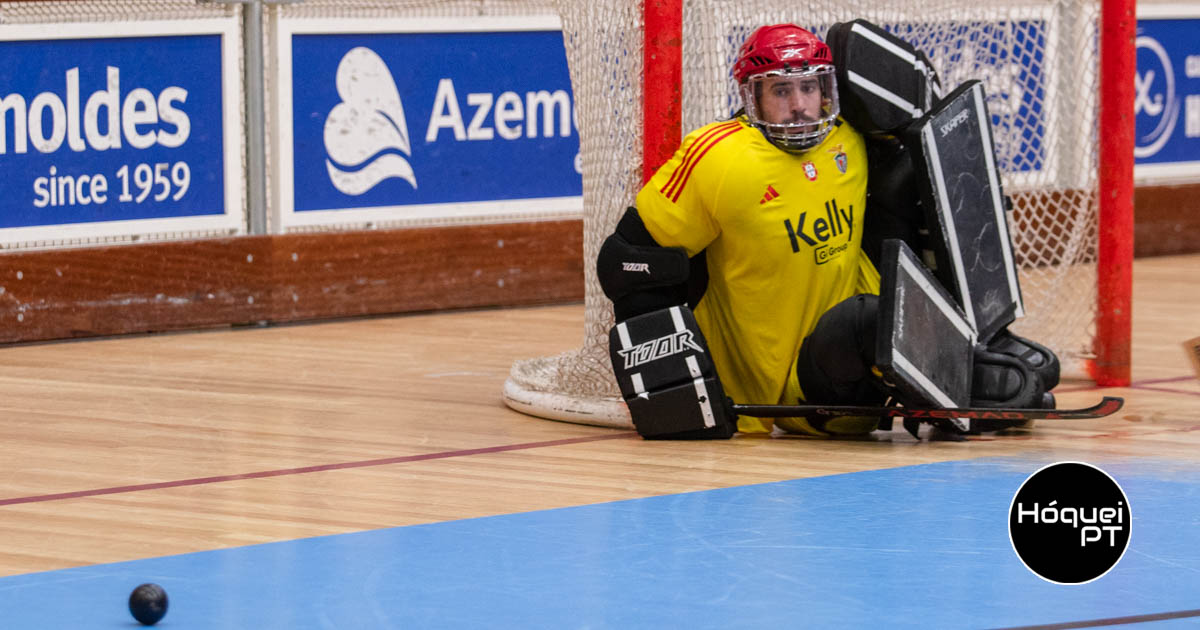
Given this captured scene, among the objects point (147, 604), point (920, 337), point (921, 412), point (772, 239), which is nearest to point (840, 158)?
point (772, 239)

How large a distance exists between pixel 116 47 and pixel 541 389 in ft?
9.02

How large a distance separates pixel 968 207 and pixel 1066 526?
220cm

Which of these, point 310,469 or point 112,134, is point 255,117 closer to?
point 112,134

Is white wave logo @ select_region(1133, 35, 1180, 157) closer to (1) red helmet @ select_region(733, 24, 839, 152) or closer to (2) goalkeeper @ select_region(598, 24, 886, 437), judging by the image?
(2) goalkeeper @ select_region(598, 24, 886, 437)

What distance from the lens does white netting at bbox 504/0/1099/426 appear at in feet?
20.0

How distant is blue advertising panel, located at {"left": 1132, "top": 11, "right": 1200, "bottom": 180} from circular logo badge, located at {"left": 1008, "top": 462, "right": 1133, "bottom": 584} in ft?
23.3

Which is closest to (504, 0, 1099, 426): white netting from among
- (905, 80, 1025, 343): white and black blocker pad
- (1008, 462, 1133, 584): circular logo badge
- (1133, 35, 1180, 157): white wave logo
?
(905, 80, 1025, 343): white and black blocker pad

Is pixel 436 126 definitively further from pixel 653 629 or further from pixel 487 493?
pixel 653 629

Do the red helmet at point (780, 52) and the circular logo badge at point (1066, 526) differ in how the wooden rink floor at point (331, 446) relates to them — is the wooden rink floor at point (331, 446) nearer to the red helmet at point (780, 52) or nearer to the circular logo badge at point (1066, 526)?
the circular logo badge at point (1066, 526)

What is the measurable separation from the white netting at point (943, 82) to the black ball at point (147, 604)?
2499 mm

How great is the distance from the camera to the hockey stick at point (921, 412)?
18.0 ft

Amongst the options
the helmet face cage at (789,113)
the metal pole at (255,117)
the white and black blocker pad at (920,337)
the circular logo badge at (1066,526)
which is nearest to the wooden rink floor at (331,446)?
the white and black blocker pad at (920,337)

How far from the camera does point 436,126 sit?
8.82m

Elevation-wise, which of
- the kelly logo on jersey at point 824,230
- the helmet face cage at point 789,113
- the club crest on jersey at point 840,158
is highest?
the helmet face cage at point 789,113
